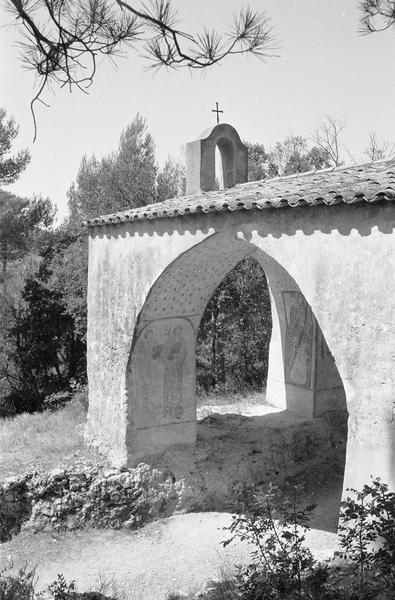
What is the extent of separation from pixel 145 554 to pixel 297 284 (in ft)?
14.0

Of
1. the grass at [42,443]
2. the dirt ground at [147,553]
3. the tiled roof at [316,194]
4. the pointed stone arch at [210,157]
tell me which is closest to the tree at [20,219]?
the grass at [42,443]

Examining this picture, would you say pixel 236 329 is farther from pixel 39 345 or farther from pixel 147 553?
pixel 147 553

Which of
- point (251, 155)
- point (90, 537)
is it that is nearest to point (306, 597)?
point (90, 537)

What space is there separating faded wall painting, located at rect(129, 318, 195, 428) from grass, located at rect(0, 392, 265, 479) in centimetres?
112

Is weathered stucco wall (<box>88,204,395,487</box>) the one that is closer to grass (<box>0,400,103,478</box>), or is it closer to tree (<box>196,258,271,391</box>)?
grass (<box>0,400,103,478</box>)

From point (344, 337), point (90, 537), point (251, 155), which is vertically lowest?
point (90, 537)

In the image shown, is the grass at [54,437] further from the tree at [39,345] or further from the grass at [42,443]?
the tree at [39,345]

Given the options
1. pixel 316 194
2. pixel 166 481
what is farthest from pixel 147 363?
pixel 316 194

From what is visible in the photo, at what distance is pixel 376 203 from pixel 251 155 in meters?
20.1

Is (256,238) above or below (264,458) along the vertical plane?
above

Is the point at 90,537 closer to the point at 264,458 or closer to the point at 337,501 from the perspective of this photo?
the point at 264,458

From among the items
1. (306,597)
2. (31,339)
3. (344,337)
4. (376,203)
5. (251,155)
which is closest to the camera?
(306,597)

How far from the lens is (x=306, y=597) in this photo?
4090mm

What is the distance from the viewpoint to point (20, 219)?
71.1 ft
